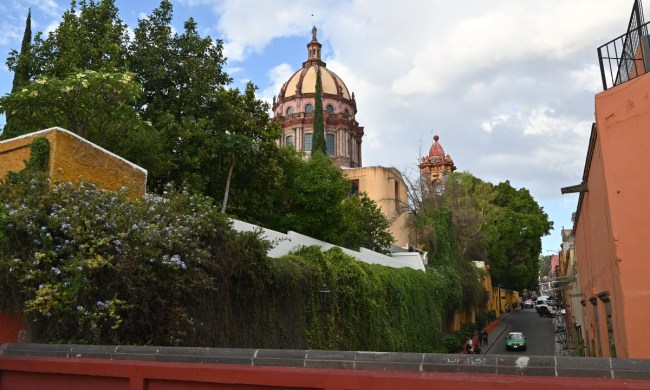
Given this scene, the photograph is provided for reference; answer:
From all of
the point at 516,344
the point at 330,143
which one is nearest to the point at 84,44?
the point at 516,344

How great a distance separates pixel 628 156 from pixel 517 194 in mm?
43638

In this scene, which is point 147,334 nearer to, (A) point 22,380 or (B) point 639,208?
(A) point 22,380

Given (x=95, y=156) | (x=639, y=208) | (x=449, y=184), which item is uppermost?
(x=449, y=184)

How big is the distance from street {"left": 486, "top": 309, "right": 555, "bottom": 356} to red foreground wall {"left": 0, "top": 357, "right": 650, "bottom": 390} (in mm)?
20739

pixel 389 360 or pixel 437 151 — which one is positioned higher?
pixel 437 151

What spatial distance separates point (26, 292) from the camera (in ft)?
22.9

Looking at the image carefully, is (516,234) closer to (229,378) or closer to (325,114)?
(325,114)

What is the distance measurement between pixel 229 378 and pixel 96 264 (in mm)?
3152

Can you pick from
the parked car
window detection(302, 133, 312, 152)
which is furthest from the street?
window detection(302, 133, 312, 152)

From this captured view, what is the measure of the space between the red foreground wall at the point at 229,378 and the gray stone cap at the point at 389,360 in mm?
50

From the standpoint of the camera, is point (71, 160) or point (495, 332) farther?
point (495, 332)

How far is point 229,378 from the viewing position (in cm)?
456

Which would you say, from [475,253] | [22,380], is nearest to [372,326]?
[22,380]

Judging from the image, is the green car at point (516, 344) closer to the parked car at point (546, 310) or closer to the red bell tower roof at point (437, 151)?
the parked car at point (546, 310)
